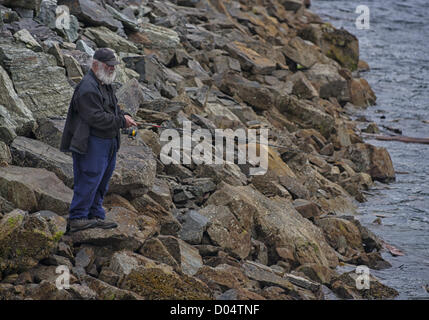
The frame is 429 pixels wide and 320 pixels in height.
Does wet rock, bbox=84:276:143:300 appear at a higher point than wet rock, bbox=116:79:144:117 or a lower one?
lower

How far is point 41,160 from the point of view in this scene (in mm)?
7719

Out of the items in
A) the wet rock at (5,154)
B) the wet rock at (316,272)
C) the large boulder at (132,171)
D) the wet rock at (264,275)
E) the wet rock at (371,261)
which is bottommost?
the wet rock at (371,261)

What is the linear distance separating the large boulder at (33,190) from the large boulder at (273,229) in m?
2.39

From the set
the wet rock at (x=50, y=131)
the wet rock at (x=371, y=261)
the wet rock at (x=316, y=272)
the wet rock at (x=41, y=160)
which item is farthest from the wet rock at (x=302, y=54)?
the wet rock at (x=41, y=160)

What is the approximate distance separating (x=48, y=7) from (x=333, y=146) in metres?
7.37

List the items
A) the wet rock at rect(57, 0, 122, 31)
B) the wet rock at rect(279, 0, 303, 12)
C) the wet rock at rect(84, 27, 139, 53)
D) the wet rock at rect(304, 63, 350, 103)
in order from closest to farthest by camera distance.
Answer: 1. the wet rock at rect(84, 27, 139, 53)
2. the wet rock at rect(57, 0, 122, 31)
3. the wet rock at rect(304, 63, 350, 103)
4. the wet rock at rect(279, 0, 303, 12)

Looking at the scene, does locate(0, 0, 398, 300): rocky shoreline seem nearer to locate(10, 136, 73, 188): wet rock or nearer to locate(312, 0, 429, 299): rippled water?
locate(10, 136, 73, 188): wet rock

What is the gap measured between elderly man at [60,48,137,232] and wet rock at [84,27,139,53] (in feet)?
20.6

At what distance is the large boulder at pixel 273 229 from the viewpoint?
28.6ft

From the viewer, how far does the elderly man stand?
666cm

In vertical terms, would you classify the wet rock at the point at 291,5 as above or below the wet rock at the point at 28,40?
below

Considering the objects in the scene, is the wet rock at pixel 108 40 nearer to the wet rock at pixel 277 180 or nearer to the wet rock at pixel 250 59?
the wet rock at pixel 277 180

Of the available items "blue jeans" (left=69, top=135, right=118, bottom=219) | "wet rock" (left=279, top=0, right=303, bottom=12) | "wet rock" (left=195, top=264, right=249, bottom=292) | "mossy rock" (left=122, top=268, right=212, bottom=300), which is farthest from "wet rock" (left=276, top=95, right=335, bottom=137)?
"wet rock" (left=279, top=0, right=303, bottom=12)

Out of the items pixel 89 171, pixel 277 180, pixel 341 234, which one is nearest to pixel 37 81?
pixel 89 171
